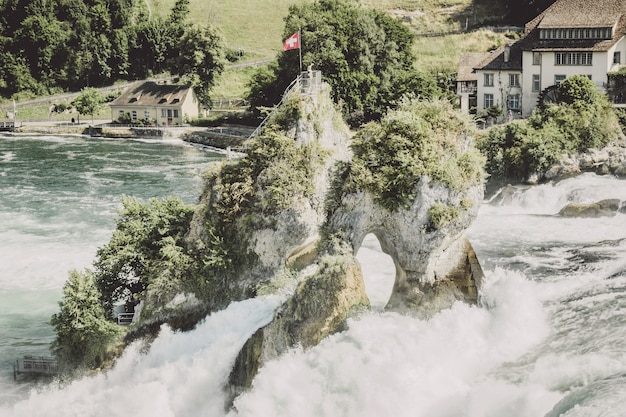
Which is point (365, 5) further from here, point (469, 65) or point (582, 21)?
point (582, 21)

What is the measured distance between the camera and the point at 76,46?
128875 mm

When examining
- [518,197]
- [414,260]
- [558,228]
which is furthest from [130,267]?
A: [518,197]

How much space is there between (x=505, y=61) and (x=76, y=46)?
252ft

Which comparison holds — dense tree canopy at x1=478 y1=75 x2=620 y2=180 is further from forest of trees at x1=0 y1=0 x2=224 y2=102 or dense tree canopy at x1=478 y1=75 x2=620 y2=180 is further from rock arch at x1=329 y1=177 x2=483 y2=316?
forest of trees at x1=0 y1=0 x2=224 y2=102

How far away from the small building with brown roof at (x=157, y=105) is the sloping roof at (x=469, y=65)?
39260mm

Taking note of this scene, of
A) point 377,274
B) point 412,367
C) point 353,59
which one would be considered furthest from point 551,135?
point 412,367

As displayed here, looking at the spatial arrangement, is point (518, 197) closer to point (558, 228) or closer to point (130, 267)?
point (558, 228)

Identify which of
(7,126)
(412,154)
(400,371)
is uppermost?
(7,126)

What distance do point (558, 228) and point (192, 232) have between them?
22255 mm

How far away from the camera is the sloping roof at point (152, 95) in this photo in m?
109

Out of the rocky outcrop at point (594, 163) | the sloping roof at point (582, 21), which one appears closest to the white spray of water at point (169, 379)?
the rocky outcrop at point (594, 163)

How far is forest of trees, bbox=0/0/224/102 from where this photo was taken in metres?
127

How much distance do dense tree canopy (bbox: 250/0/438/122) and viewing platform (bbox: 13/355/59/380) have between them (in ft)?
162

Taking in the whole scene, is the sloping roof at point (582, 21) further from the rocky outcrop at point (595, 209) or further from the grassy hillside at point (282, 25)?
the grassy hillside at point (282, 25)
